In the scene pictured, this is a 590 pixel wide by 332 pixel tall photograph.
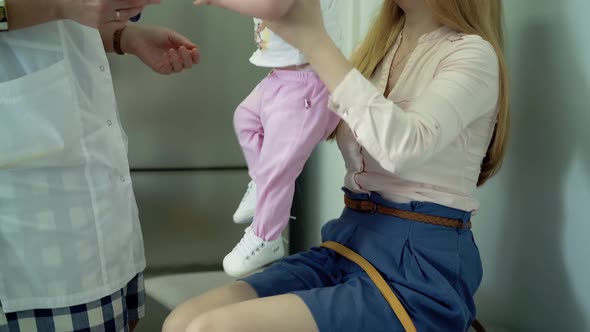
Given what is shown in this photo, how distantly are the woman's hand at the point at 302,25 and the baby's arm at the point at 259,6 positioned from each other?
0.8 inches

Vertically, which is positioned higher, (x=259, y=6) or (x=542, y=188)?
(x=259, y=6)

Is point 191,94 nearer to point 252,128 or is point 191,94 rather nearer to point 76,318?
point 252,128

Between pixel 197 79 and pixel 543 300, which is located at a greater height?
pixel 197 79

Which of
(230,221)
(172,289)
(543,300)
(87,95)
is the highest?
(87,95)

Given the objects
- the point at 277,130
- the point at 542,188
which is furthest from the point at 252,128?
the point at 542,188

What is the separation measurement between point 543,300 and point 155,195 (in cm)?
111

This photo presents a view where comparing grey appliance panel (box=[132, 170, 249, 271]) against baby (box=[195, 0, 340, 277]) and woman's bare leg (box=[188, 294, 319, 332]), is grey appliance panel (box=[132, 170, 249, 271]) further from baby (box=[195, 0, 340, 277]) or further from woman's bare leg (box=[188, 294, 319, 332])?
woman's bare leg (box=[188, 294, 319, 332])

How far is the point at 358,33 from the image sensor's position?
144 centimetres

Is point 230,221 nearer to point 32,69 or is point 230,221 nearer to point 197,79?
point 197,79

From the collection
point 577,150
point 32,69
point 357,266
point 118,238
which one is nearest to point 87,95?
point 32,69

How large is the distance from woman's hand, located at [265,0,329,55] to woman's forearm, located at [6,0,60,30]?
28cm

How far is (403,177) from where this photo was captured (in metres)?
0.80

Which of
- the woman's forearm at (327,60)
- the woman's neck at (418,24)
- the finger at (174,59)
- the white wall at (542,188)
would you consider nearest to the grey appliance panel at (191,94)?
the finger at (174,59)

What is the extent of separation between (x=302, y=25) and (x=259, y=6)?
0.23ft
